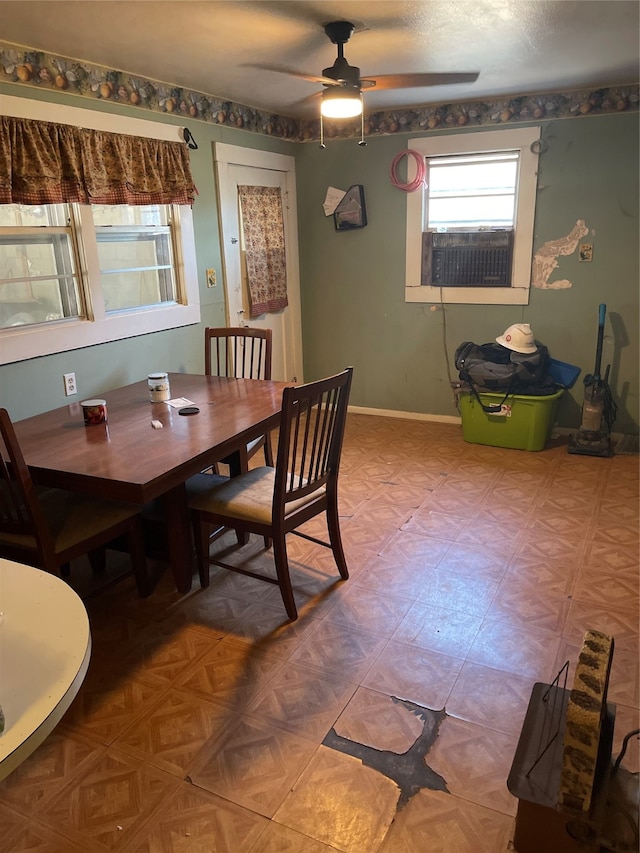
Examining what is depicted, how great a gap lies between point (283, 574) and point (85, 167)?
223cm

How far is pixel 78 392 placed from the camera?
3229 mm

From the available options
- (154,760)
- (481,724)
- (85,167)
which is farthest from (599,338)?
(154,760)

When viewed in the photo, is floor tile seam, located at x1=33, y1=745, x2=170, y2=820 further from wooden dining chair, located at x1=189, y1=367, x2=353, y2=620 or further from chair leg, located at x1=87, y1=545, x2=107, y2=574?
chair leg, located at x1=87, y1=545, x2=107, y2=574

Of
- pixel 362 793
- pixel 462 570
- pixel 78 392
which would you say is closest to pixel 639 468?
pixel 462 570

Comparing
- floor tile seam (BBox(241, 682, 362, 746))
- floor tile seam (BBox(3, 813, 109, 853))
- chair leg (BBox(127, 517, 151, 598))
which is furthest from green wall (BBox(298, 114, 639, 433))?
floor tile seam (BBox(3, 813, 109, 853))

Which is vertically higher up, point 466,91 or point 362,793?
point 466,91

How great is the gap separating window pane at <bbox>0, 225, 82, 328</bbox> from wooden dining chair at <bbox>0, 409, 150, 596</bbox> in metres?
0.98

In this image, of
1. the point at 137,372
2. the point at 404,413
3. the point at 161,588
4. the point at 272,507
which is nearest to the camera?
the point at 272,507

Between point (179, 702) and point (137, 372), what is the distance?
211 cm

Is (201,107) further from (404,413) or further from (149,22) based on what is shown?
(404,413)

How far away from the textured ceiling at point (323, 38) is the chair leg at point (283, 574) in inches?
80.4

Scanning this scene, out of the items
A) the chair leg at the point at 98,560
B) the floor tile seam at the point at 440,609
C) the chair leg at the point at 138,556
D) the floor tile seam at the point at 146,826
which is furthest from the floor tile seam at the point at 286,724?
the chair leg at the point at 98,560

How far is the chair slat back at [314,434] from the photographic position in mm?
2172

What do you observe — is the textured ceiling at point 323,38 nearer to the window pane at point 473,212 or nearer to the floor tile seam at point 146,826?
the window pane at point 473,212
